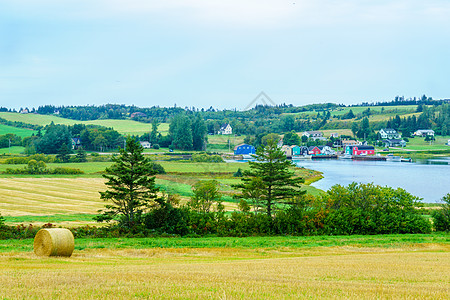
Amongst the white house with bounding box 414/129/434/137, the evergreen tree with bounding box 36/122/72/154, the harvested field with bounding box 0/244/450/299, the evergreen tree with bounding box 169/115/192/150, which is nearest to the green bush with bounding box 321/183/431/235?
the harvested field with bounding box 0/244/450/299

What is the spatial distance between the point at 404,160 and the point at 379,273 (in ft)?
409

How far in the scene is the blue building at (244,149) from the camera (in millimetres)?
120213

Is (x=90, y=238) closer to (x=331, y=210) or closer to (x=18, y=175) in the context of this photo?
(x=331, y=210)

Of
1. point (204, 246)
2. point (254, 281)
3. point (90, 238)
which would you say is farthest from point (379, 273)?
point (90, 238)

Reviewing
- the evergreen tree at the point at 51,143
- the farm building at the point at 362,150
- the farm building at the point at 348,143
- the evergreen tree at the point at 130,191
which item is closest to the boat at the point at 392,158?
the farm building at the point at 362,150

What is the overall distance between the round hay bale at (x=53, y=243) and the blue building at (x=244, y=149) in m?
101

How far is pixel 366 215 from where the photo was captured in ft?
109

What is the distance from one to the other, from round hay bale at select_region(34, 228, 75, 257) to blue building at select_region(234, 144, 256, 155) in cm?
10119

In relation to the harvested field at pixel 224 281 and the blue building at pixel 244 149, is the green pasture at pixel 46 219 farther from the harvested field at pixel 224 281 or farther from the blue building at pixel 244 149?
the blue building at pixel 244 149

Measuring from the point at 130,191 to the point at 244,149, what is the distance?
302 ft

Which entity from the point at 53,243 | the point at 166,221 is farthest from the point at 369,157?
the point at 53,243

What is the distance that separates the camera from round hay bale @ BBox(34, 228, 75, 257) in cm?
1861

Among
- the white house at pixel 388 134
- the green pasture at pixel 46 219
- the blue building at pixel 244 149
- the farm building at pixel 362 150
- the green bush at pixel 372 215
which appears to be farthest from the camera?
the white house at pixel 388 134

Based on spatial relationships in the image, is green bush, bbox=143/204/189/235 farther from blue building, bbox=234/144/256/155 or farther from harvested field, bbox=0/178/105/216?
blue building, bbox=234/144/256/155
